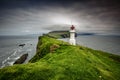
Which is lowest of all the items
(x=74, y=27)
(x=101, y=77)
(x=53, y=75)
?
(x=101, y=77)

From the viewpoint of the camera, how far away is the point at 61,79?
508 inches

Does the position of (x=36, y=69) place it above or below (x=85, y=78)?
above

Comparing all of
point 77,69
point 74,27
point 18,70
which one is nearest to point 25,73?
point 18,70

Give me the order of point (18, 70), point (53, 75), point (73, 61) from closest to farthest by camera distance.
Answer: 1. point (53, 75)
2. point (18, 70)
3. point (73, 61)

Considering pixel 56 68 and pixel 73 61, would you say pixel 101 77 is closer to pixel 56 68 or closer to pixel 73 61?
pixel 73 61

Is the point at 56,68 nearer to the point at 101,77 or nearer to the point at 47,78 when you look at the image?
the point at 47,78

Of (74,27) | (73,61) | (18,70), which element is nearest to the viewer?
(18,70)

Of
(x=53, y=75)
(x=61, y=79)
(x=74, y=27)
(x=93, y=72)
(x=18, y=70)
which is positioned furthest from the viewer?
(x=74, y=27)

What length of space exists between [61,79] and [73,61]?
5901mm

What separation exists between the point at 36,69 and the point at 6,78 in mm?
3600

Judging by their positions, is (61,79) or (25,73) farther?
(25,73)

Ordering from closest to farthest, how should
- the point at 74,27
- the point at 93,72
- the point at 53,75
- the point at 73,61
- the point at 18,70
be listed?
the point at 53,75
the point at 18,70
the point at 93,72
the point at 73,61
the point at 74,27

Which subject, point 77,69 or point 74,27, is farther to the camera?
point 74,27

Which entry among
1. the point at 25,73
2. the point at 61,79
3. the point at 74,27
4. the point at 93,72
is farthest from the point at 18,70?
the point at 74,27
